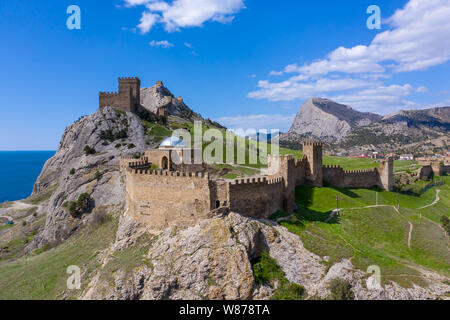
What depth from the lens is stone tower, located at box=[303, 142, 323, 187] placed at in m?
36.1

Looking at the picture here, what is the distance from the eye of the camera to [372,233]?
28422mm

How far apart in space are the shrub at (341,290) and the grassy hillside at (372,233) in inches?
78.2

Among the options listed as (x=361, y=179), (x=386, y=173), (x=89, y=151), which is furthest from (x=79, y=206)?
(x=386, y=173)

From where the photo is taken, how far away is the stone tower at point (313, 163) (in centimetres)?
3612

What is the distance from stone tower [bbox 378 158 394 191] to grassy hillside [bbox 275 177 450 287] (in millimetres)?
4777

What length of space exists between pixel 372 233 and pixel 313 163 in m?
11.0

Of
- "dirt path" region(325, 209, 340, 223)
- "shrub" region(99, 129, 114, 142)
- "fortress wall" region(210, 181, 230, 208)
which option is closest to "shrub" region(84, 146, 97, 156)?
"shrub" region(99, 129, 114, 142)

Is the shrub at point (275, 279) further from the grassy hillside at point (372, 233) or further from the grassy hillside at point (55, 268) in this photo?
the grassy hillside at point (55, 268)

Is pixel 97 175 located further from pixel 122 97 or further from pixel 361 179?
pixel 361 179

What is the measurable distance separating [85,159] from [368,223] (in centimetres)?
4852

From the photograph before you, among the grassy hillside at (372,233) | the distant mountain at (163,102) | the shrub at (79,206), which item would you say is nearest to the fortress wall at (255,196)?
the grassy hillside at (372,233)
